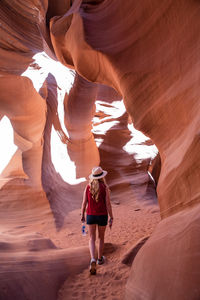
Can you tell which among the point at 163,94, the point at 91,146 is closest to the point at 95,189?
the point at 163,94

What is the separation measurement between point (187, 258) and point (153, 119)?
52.9 inches

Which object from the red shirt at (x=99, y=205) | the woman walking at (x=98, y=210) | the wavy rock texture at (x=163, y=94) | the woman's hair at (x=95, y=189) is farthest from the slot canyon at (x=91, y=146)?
the woman's hair at (x=95, y=189)

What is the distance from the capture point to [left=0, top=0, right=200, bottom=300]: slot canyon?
1662 millimetres

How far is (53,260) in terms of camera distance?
7.47 feet

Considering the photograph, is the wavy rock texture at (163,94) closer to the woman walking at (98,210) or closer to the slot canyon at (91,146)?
the slot canyon at (91,146)

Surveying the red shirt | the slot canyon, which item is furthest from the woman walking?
the slot canyon

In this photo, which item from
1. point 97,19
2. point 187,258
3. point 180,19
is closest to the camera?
point 187,258

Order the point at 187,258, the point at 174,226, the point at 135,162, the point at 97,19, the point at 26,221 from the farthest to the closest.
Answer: the point at 135,162, the point at 26,221, the point at 97,19, the point at 174,226, the point at 187,258

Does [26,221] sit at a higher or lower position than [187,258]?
lower

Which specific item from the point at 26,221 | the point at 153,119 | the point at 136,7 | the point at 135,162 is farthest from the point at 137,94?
the point at 135,162

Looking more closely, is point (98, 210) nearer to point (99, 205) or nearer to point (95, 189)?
point (99, 205)

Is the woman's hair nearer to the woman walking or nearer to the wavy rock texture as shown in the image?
the woman walking

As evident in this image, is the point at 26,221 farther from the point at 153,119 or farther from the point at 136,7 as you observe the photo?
the point at 136,7

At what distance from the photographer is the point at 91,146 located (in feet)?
25.5
